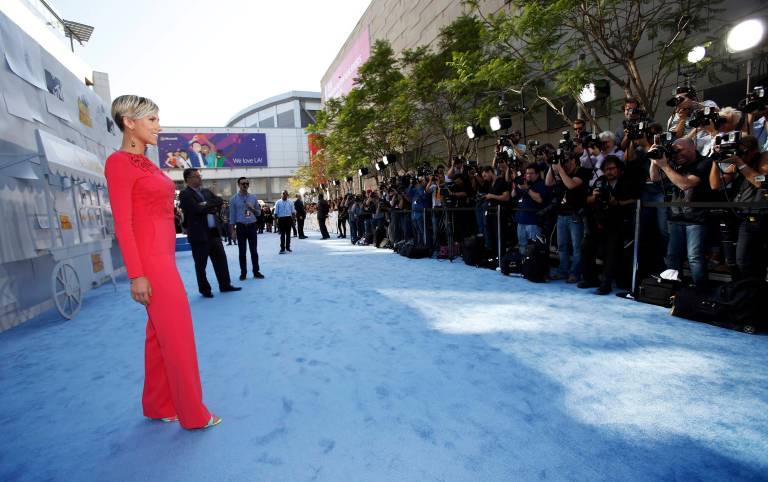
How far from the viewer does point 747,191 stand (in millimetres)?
3582

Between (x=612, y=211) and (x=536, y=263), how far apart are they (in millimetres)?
1296

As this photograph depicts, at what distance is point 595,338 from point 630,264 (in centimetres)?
202

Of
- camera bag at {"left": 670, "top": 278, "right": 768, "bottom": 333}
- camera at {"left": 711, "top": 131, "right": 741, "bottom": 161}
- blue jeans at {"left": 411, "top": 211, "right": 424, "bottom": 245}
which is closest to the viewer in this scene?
camera at {"left": 711, "top": 131, "right": 741, "bottom": 161}

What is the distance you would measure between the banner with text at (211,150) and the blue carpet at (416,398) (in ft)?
152

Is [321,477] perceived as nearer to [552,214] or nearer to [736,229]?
[736,229]

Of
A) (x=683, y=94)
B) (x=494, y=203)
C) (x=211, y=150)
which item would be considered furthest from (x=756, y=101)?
(x=211, y=150)

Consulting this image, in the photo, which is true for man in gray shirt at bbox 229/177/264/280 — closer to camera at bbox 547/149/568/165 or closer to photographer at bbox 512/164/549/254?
photographer at bbox 512/164/549/254

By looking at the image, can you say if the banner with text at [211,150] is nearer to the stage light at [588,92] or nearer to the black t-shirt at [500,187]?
the black t-shirt at [500,187]

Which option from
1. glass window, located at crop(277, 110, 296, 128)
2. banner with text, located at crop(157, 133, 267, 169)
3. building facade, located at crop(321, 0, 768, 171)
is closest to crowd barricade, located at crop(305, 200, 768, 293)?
building facade, located at crop(321, 0, 768, 171)

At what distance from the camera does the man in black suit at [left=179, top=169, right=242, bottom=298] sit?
18.1 feet

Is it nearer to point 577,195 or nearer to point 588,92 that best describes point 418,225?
point 588,92

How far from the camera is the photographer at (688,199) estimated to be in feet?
12.9

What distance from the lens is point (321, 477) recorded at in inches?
71.9

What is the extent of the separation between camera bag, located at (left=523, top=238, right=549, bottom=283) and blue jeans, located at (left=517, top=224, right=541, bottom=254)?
1.27 ft
